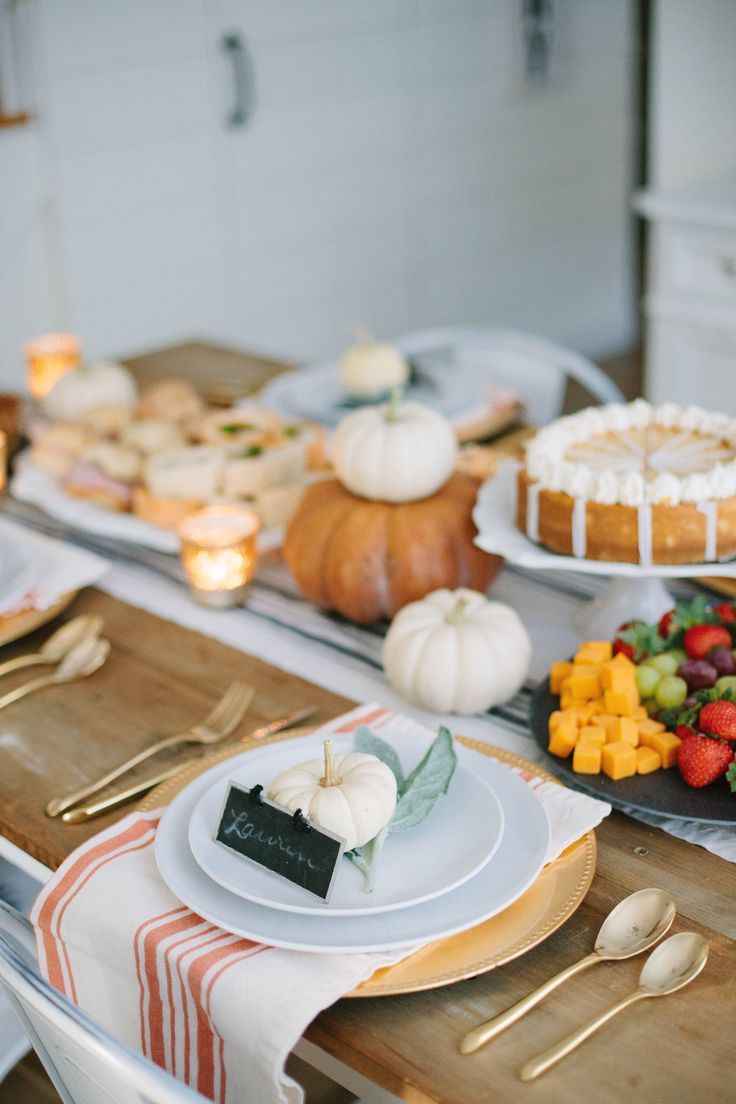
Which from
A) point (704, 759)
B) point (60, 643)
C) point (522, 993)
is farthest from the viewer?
point (60, 643)

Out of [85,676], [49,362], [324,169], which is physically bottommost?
[85,676]

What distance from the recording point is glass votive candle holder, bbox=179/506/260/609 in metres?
1.50

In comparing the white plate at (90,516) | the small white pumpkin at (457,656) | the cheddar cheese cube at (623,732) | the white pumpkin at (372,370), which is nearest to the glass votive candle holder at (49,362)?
the white plate at (90,516)

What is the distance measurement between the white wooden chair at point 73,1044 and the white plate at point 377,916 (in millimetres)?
123

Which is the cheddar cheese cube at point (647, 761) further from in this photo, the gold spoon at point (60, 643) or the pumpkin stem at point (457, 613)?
the gold spoon at point (60, 643)

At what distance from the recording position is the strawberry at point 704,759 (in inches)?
40.5

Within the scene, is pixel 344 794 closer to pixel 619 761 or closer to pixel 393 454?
pixel 619 761

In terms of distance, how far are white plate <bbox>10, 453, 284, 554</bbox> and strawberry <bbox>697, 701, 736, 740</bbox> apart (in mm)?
745

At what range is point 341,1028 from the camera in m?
0.83

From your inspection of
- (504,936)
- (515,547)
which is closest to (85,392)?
(515,547)

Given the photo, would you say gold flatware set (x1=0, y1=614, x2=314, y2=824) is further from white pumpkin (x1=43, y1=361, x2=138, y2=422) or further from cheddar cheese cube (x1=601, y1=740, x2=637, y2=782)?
white pumpkin (x1=43, y1=361, x2=138, y2=422)

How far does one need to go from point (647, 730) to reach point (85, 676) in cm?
61

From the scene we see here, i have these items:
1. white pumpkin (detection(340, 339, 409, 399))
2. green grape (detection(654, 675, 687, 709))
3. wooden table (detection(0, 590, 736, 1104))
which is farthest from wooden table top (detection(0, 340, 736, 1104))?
white pumpkin (detection(340, 339, 409, 399))

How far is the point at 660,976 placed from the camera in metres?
0.86
